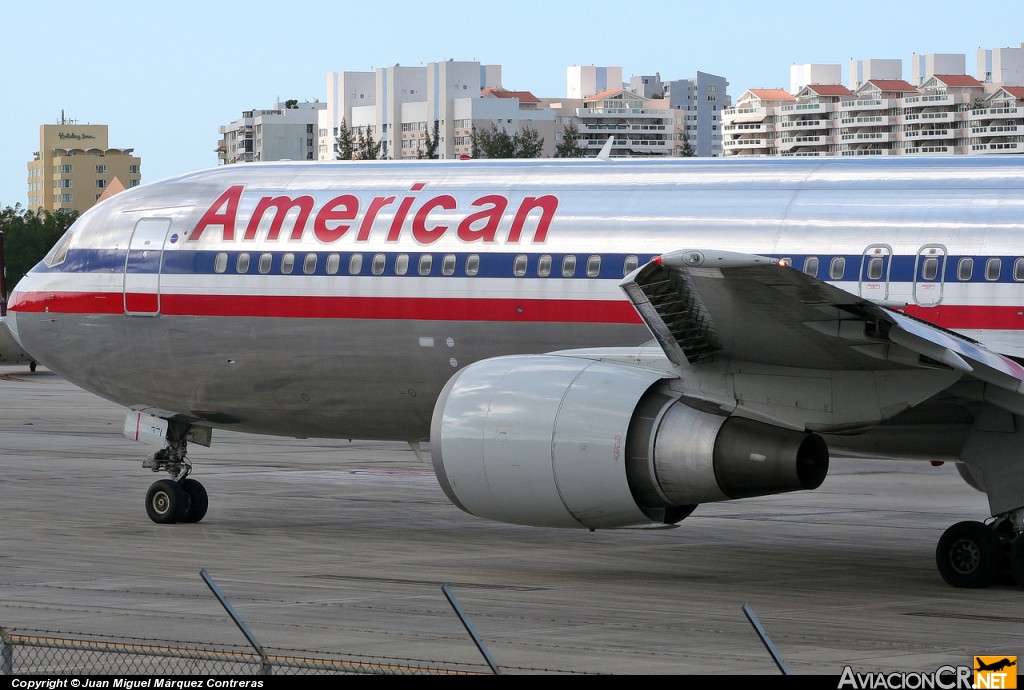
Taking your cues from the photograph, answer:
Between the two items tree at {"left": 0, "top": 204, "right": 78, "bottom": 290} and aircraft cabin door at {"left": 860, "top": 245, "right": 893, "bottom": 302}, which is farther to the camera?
tree at {"left": 0, "top": 204, "right": 78, "bottom": 290}

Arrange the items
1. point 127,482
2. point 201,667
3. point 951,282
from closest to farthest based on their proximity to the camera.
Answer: point 201,667 → point 951,282 → point 127,482

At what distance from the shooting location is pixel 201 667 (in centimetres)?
1212

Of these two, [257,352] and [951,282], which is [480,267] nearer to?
[257,352]

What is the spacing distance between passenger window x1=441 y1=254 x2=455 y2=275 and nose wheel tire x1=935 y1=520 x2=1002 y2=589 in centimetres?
652

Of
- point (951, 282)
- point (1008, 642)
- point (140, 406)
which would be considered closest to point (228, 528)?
point (140, 406)

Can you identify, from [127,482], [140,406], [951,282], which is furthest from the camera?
[127,482]

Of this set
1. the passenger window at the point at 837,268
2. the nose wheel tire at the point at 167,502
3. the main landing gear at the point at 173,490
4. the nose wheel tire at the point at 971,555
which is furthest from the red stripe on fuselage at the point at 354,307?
the nose wheel tire at the point at 971,555

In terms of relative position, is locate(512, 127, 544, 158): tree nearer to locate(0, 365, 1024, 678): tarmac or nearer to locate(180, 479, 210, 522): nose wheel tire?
locate(0, 365, 1024, 678): tarmac

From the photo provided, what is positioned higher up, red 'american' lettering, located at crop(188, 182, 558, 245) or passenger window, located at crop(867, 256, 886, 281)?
red 'american' lettering, located at crop(188, 182, 558, 245)

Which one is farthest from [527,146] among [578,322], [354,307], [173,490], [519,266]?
[578,322]

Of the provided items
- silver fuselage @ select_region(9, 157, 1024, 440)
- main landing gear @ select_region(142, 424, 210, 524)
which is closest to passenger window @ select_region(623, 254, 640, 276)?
silver fuselage @ select_region(9, 157, 1024, 440)

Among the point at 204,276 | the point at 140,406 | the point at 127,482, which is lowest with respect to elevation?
the point at 127,482

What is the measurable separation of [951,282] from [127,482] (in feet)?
55.6

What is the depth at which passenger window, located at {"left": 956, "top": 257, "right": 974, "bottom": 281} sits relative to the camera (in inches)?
688
